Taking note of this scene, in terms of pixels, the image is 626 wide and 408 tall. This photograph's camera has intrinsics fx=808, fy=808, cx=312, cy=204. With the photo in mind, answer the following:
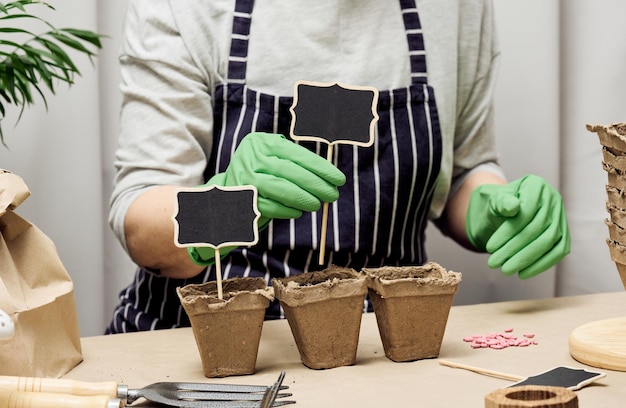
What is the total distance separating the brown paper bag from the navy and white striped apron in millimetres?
341

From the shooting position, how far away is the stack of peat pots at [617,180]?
2.80ft

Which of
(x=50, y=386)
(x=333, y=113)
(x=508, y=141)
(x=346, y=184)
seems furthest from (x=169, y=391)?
(x=508, y=141)

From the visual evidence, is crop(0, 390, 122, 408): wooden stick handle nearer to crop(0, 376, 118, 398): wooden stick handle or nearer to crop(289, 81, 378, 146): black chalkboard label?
crop(0, 376, 118, 398): wooden stick handle

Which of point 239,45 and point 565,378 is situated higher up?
point 239,45

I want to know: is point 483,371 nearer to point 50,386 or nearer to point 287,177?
point 287,177

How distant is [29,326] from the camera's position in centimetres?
84

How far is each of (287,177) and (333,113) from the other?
0.29ft

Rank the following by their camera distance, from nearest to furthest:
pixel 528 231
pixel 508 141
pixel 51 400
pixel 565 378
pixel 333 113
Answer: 1. pixel 51 400
2. pixel 565 378
3. pixel 333 113
4. pixel 528 231
5. pixel 508 141

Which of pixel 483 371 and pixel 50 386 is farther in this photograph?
Answer: pixel 483 371

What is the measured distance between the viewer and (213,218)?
34.0 inches

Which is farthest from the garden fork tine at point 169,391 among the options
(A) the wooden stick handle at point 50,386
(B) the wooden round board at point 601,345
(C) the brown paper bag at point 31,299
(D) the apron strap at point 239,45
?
(D) the apron strap at point 239,45

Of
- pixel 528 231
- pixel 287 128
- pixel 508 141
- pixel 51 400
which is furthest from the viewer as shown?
pixel 508 141

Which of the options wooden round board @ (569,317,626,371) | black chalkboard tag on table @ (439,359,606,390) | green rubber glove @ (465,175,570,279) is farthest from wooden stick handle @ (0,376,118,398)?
green rubber glove @ (465,175,570,279)

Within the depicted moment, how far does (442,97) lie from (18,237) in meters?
0.71
